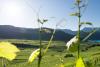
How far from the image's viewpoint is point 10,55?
56 centimetres

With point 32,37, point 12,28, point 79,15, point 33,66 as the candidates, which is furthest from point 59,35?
point 79,15

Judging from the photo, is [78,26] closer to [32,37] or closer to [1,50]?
[1,50]

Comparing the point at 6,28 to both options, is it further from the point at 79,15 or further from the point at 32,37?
the point at 79,15

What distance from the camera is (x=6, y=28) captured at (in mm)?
133125

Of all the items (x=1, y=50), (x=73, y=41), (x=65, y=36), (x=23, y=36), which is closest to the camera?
(x=1, y=50)

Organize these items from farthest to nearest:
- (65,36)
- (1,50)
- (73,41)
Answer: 1. (65,36)
2. (73,41)
3. (1,50)

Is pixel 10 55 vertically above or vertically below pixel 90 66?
above

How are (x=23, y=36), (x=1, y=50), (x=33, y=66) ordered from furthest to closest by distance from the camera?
(x=23, y=36) → (x=33, y=66) → (x=1, y=50)

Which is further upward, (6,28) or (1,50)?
(1,50)

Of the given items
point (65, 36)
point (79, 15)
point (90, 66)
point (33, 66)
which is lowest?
point (65, 36)

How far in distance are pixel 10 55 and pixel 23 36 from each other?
404ft

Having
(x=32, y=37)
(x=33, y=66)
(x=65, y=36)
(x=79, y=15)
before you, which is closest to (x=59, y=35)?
(x=65, y=36)

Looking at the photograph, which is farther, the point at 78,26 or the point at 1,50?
the point at 78,26

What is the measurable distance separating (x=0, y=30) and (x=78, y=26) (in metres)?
128
